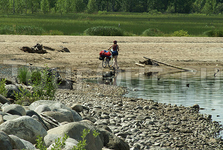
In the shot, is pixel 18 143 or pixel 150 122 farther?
pixel 150 122

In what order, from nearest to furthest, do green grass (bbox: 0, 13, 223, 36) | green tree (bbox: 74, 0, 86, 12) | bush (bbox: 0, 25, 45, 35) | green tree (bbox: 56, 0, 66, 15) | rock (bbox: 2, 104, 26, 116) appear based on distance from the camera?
rock (bbox: 2, 104, 26, 116) → bush (bbox: 0, 25, 45, 35) → green grass (bbox: 0, 13, 223, 36) → green tree (bbox: 56, 0, 66, 15) → green tree (bbox: 74, 0, 86, 12)

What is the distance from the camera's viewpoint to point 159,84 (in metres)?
18.0

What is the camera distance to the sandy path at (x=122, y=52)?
77.4 feet

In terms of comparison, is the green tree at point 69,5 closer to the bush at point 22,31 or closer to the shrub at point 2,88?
the bush at point 22,31

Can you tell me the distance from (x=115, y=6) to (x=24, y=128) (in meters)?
143

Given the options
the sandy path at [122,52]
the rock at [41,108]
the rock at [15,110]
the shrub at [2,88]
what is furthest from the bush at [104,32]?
the rock at [15,110]

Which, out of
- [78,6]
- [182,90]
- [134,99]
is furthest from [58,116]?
[78,6]

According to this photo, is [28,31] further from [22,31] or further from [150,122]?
[150,122]

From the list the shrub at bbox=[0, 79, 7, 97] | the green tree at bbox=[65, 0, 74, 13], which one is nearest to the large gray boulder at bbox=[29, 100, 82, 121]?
the shrub at bbox=[0, 79, 7, 97]

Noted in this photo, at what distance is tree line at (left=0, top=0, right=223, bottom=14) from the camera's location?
12169cm

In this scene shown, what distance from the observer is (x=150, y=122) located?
33.2ft

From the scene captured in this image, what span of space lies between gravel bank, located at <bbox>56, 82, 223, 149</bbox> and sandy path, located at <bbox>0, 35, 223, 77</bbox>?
9.60 meters

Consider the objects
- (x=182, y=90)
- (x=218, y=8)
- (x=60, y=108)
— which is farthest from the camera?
(x=218, y=8)

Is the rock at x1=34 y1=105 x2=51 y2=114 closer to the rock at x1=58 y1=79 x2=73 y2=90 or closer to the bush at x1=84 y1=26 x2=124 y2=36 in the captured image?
the rock at x1=58 y1=79 x2=73 y2=90
